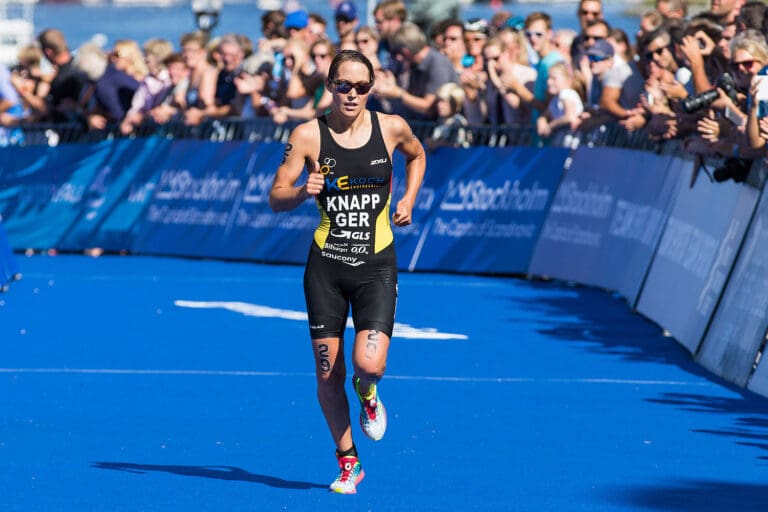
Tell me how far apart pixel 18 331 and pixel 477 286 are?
6.04 m

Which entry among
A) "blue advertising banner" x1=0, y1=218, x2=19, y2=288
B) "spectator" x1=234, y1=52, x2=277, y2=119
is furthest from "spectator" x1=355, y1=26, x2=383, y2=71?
"blue advertising banner" x1=0, y1=218, x2=19, y2=288

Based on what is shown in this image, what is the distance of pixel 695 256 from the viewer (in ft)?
45.0

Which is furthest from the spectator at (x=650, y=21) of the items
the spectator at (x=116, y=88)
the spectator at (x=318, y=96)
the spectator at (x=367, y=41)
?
the spectator at (x=116, y=88)

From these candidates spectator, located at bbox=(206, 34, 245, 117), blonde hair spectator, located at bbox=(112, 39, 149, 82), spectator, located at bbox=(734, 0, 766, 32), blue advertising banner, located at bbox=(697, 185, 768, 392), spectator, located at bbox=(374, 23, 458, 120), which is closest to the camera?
blue advertising banner, located at bbox=(697, 185, 768, 392)

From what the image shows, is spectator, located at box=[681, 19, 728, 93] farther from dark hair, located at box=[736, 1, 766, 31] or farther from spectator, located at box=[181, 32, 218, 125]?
spectator, located at box=[181, 32, 218, 125]

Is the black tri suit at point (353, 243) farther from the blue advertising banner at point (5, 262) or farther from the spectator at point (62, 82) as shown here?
the spectator at point (62, 82)

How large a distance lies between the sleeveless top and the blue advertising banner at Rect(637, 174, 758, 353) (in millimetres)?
4851

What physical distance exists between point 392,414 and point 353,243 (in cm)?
255

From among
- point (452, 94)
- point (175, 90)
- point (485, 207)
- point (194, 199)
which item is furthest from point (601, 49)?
point (175, 90)

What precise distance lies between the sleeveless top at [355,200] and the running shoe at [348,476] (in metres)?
0.89

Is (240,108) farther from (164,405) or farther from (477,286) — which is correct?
Result: (164,405)

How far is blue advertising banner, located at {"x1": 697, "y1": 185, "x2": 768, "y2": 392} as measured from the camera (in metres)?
11.3

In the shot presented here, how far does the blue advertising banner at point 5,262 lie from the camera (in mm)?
18594

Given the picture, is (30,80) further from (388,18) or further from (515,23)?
(515,23)
